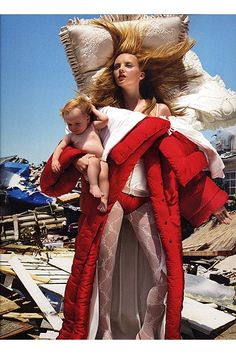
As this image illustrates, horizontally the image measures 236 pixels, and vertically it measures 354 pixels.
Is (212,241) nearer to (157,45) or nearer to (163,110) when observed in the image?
(163,110)

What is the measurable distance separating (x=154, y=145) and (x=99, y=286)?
2.33 ft

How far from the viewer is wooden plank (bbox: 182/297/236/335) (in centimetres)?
267

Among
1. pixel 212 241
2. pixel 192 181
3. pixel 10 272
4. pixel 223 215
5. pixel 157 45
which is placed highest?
pixel 157 45

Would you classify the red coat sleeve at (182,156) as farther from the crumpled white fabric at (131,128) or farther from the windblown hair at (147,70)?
the windblown hair at (147,70)

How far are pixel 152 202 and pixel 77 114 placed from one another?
53 centimetres

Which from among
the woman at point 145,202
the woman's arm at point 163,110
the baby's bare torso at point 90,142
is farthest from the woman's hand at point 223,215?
the baby's bare torso at point 90,142

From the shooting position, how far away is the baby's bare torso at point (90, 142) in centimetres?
256

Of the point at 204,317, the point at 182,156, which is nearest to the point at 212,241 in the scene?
the point at 204,317

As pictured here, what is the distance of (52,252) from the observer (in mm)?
2789

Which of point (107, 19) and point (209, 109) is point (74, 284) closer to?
point (209, 109)

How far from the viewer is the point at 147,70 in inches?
107

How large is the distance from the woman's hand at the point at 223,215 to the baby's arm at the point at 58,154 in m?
0.79

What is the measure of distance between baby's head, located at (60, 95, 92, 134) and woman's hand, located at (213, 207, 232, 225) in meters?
0.76
